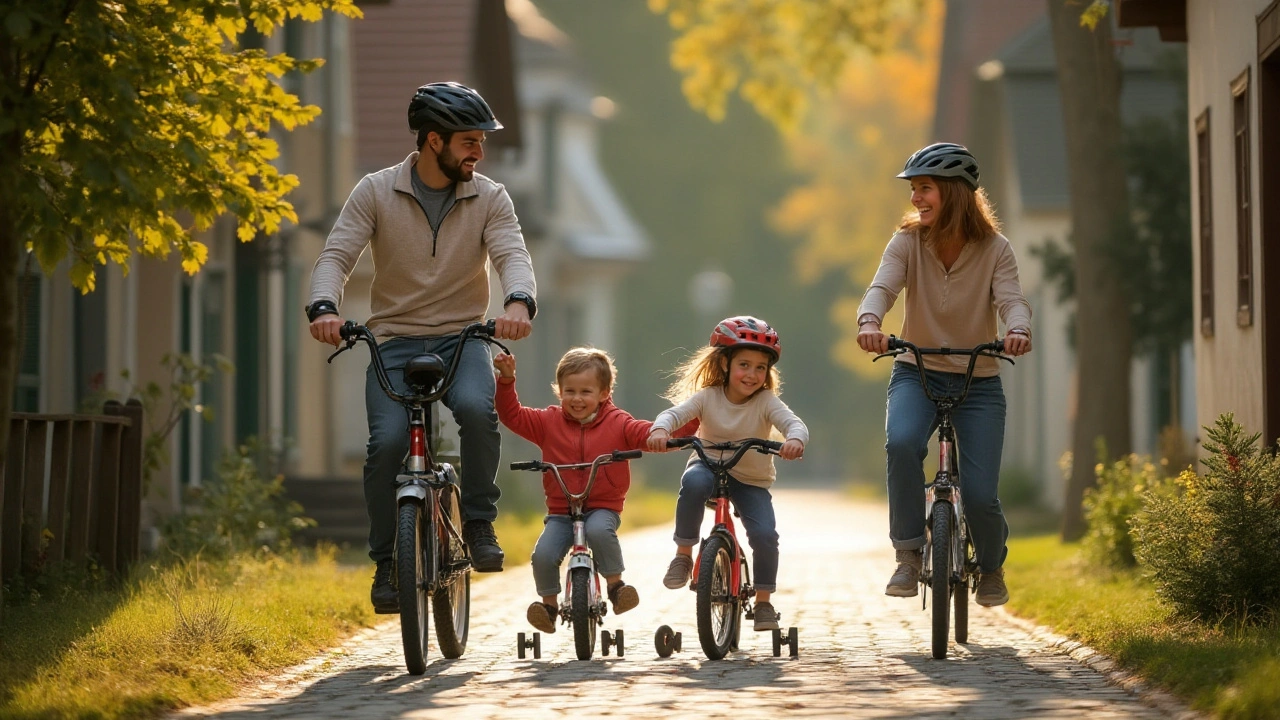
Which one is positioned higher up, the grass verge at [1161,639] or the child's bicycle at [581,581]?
the child's bicycle at [581,581]

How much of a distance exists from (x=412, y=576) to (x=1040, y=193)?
2150 centimetres

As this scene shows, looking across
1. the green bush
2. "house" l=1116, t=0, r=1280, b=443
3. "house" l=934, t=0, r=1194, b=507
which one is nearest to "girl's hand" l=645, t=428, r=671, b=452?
the green bush

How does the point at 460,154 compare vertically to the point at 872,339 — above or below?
above

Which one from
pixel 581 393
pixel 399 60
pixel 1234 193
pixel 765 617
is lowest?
pixel 765 617

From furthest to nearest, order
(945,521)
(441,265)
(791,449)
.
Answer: (945,521), (441,265), (791,449)

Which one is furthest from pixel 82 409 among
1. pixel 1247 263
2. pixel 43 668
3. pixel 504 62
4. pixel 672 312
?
pixel 672 312

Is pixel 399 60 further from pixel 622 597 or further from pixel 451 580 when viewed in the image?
pixel 451 580

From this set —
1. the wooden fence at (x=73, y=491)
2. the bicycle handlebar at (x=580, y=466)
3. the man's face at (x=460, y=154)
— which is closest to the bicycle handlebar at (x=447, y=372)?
the bicycle handlebar at (x=580, y=466)

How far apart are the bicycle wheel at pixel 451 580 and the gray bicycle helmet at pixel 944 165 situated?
7.54 feet

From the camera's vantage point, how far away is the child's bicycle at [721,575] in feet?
27.6

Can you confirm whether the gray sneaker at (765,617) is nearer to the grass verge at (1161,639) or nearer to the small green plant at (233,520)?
the grass verge at (1161,639)

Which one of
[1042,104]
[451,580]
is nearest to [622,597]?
[451,580]

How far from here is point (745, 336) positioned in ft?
29.4

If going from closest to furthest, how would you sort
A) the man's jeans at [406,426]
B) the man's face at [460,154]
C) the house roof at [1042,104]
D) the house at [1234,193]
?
1. the man's jeans at [406,426]
2. the man's face at [460,154]
3. the house at [1234,193]
4. the house roof at [1042,104]
